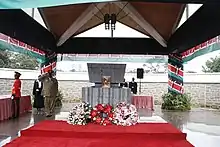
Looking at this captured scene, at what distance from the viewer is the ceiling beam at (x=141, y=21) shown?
36.1 ft

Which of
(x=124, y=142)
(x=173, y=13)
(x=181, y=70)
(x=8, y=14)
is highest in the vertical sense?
(x=173, y=13)

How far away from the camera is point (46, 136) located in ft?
16.3

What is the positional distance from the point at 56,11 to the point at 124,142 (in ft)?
25.0

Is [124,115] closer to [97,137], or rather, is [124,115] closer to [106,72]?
[97,137]

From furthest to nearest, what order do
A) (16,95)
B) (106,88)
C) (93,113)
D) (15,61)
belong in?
(15,61), (16,95), (106,88), (93,113)

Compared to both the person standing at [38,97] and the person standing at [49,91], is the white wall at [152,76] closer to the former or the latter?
A: the person standing at [38,97]

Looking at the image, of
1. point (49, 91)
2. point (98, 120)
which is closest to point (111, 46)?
point (49, 91)

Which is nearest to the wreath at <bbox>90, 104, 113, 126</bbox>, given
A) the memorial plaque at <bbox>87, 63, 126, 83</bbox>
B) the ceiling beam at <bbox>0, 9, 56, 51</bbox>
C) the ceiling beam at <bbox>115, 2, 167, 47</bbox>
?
the memorial plaque at <bbox>87, 63, 126, 83</bbox>

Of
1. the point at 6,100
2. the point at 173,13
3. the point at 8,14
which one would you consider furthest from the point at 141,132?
the point at 173,13

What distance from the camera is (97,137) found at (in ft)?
16.1

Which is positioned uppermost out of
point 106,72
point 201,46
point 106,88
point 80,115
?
point 201,46

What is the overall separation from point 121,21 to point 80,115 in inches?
310

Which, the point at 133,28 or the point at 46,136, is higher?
the point at 133,28

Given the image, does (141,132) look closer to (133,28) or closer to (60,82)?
(133,28)
